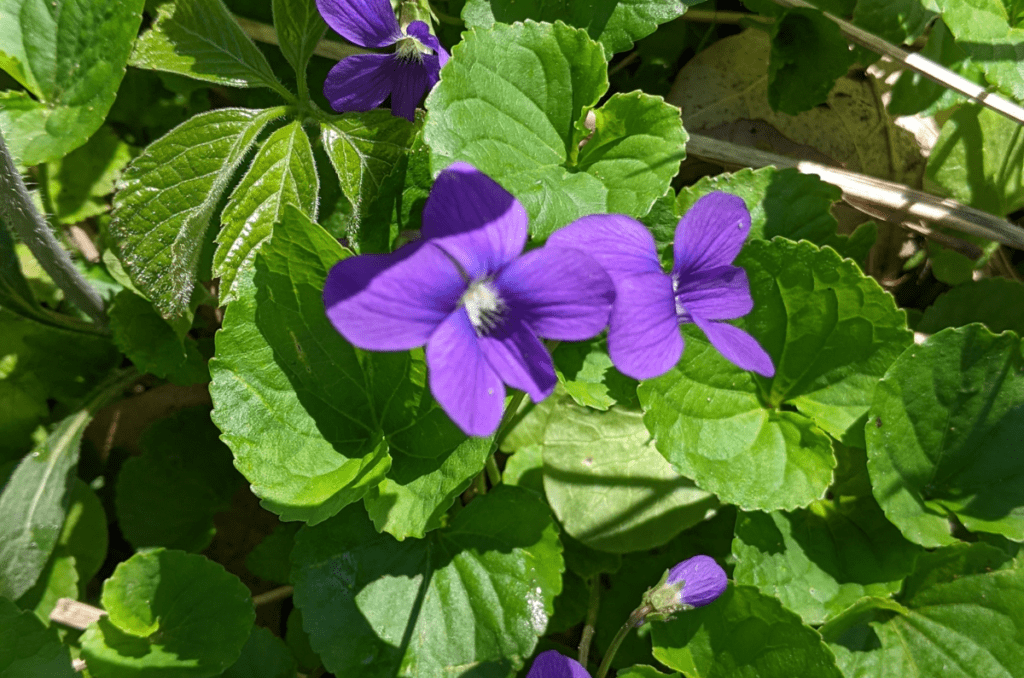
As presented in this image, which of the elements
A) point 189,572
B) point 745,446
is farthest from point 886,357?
point 189,572

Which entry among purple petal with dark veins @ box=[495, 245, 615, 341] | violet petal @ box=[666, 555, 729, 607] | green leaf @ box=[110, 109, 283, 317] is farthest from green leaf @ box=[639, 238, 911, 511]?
green leaf @ box=[110, 109, 283, 317]

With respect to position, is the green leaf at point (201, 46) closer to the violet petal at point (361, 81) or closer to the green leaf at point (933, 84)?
the violet petal at point (361, 81)

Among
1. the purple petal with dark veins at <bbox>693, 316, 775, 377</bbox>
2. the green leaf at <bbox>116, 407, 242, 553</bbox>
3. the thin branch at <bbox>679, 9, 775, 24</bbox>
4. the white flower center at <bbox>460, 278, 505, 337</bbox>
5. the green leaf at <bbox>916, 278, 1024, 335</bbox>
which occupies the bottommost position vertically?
the green leaf at <bbox>116, 407, 242, 553</bbox>

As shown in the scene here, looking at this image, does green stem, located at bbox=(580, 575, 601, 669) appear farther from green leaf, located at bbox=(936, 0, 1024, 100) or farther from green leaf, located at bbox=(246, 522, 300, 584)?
green leaf, located at bbox=(936, 0, 1024, 100)

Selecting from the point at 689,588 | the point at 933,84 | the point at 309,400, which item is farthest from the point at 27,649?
the point at 933,84

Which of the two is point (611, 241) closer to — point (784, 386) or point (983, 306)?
point (784, 386)
